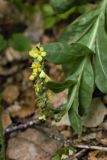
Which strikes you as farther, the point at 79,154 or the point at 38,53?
the point at 79,154

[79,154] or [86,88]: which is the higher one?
[86,88]

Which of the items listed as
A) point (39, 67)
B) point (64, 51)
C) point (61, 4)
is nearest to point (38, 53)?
point (39, 67)

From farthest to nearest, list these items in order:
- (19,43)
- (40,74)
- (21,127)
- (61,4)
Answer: (19,43) < (61,4) < (21,127) < (40,74)

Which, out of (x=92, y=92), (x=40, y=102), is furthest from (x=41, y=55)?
(x=92, y=92)

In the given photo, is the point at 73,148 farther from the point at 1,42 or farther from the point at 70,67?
the point at 1,42

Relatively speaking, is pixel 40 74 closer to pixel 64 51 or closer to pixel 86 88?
pixel 64 51

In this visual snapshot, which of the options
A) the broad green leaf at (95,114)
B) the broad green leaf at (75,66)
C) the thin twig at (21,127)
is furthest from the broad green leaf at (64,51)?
the thin twig at (21,127)

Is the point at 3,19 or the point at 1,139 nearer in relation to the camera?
the point at 1,139
